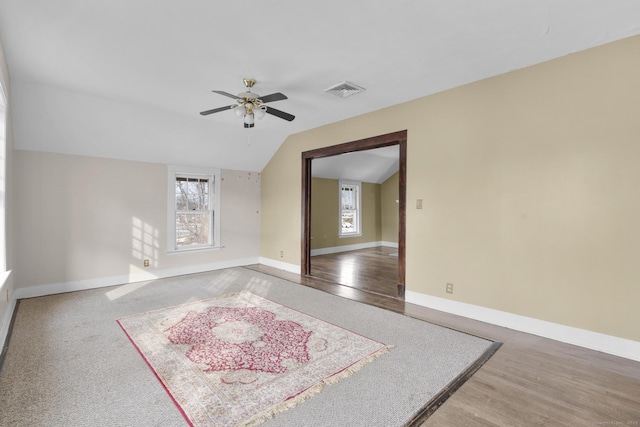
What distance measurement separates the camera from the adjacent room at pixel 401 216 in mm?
2133

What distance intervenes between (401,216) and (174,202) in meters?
3.96

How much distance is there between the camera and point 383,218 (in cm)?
1017

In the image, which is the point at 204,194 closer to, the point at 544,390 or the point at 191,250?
the point at 191,250

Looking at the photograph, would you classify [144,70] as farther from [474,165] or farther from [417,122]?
[474,165]

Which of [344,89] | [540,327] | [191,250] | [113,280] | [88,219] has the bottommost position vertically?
[540,327]

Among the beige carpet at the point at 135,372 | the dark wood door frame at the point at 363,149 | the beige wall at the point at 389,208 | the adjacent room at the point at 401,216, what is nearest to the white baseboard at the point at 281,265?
the dark wood door frame at the point at 363,149

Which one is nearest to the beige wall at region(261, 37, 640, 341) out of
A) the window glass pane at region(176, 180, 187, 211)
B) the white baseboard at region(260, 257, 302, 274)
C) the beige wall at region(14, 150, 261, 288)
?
the white baseboard at region(260, 257, 302, 274)

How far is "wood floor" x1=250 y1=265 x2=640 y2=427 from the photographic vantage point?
1837mm

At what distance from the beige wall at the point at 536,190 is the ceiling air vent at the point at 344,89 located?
780 millimetres

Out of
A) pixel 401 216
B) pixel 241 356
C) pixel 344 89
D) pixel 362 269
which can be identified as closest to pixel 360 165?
pixel 362 269

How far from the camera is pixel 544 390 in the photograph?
2135 mm

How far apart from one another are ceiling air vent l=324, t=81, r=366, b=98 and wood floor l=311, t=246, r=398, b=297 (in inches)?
109

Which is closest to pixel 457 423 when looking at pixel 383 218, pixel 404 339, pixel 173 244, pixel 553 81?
pixel 404 339

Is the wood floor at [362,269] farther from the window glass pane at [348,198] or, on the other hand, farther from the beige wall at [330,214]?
the window glass pane at [348,198]
